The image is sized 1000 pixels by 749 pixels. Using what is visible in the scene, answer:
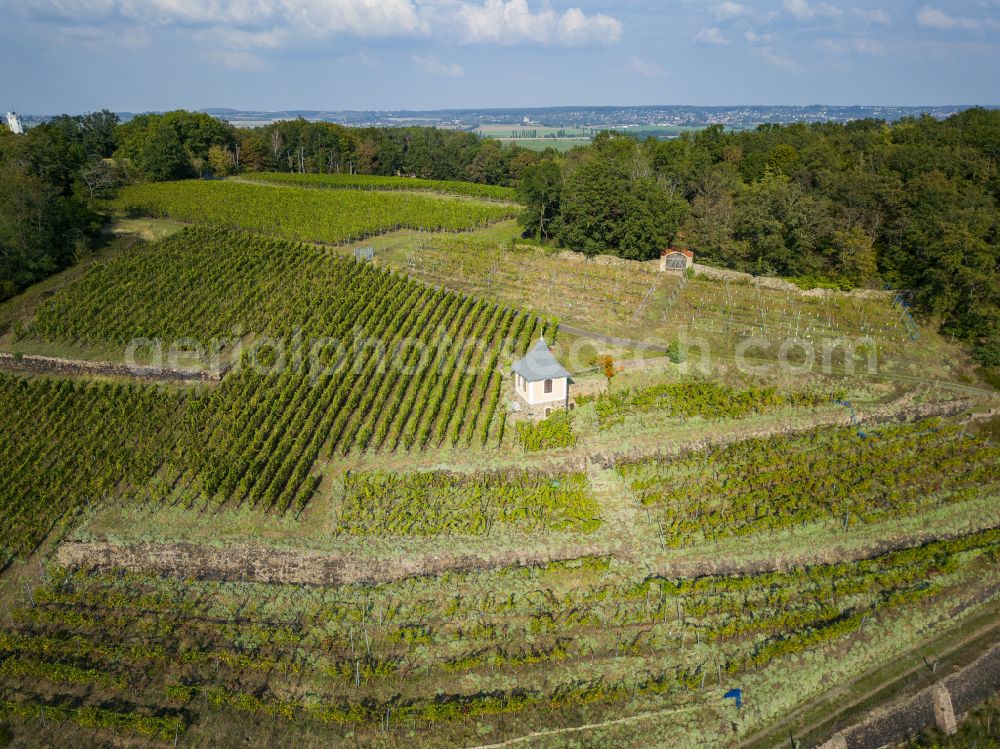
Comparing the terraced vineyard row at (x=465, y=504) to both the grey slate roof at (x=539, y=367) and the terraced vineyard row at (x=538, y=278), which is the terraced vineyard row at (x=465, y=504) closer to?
the grey slate roof at (x=539, y=367)

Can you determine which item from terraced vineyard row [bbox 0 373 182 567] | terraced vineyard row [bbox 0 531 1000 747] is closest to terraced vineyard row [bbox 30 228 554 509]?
terraced vineyard row [bbox 0 373 182 567]

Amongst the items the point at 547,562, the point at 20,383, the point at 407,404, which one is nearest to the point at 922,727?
the point at 547,562

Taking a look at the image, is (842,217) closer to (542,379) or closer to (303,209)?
(542,379)

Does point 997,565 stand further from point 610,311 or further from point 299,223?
point 299,223

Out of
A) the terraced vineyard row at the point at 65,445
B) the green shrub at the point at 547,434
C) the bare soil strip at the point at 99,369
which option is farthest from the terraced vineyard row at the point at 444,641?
the bare soil strip at the point at 99,369

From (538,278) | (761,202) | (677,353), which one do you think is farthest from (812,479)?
(761,202)

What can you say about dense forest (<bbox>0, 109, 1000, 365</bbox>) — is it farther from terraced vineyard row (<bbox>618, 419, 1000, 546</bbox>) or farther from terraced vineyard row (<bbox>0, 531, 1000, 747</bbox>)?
terraced vineyard row (<bbox>0, 531, 1000, 747</bbox>)

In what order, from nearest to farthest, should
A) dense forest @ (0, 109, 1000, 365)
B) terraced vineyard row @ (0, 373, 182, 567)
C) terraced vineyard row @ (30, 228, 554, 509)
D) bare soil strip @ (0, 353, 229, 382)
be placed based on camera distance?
terraced vineyard row @ (0, 373, 182, 567) → terraced vineyard row @ (30, 228, 554, 509) → bare soil strip @ (0, 353, 229, 382) → dense forest @ (0, 109, 1000, 365)
